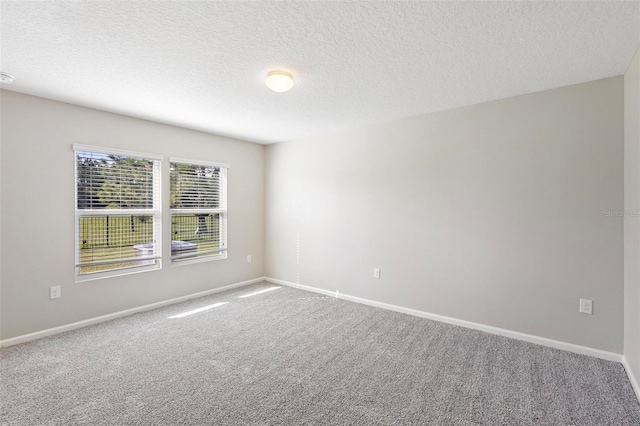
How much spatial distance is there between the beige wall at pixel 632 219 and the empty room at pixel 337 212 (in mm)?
33

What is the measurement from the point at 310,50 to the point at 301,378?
2387mm

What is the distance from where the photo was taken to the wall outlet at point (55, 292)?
3.02 m

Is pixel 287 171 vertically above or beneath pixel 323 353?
above

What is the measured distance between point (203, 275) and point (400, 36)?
3.88 meters

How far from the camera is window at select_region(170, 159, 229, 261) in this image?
4070 millimetres

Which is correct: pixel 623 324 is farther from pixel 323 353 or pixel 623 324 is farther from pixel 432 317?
pixel 323 353

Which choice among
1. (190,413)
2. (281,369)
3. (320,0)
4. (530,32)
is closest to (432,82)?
(530,32)

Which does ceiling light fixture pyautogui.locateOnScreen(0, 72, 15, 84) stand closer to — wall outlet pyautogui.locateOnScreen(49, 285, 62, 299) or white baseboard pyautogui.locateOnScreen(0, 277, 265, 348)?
wall outlet pyautogui.locateOnScreen(49, 285, 62, 299)

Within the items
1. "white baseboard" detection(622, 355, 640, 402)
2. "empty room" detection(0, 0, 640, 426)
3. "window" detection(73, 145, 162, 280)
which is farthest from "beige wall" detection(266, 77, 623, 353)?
"window" detection(73, 145, 162, 280)

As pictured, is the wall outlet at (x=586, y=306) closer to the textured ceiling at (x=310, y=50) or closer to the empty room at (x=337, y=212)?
the empty room at (x=337, y=212)

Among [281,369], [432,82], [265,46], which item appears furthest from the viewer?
[432,82]

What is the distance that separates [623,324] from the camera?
2473 millimetres

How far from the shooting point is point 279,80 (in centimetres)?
→ 239

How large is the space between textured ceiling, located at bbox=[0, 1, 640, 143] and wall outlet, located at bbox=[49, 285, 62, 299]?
191 centimetres
